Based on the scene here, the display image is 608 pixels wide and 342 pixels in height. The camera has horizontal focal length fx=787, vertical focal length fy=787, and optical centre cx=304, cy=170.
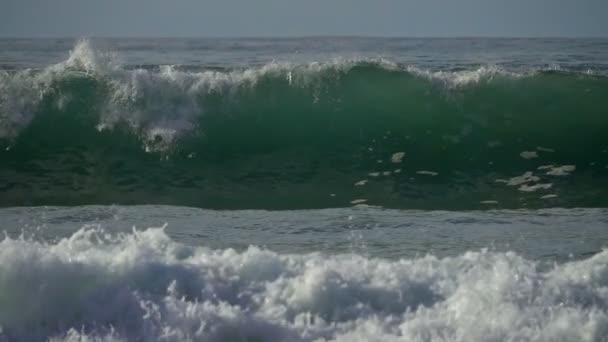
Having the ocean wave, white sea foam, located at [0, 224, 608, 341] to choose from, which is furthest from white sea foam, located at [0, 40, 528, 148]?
white sea foam, located at [0, 224, 608, 341]

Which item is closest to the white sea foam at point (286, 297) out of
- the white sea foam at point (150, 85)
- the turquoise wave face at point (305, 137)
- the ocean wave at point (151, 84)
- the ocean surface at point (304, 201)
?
the ocean surface at point (304, 201)

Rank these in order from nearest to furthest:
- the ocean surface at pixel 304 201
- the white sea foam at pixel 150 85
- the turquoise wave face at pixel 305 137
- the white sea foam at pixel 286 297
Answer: the white sea foam at pixel 286 297
the ocean surface at pixel 304 201
the turquoise wave face at pixel 305 137
the white sea foam at pixel 150 85

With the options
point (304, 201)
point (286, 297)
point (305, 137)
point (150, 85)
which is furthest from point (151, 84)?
point (286, 297)

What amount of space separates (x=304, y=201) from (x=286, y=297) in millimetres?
3642

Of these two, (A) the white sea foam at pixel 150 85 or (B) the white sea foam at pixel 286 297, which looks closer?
(B) the white sea foam at pixel 286 297

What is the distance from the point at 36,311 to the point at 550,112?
8686mm

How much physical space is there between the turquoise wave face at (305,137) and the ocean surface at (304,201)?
0.03 metres

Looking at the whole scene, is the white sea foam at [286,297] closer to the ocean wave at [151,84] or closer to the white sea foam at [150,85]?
the white sea foam at [150,85]

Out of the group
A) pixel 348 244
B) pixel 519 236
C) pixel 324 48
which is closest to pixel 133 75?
pixel 348 244

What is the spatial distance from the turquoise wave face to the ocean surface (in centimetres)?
3

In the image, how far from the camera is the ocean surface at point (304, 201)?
5.75 meters

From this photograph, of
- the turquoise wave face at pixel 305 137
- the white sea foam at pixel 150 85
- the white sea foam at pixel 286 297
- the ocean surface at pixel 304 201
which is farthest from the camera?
the white sea foam at pixel 150 85

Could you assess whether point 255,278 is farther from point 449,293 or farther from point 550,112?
point 550,112

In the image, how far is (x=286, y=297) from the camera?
588 cm
